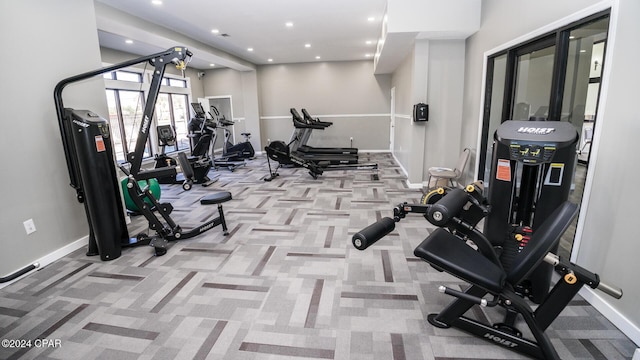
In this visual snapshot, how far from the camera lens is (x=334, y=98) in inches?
382

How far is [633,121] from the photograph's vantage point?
192cm

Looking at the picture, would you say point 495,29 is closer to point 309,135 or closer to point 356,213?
point 356,213

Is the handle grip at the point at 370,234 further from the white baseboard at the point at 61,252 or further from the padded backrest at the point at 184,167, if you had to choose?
the padded backrest at the point at 184,167

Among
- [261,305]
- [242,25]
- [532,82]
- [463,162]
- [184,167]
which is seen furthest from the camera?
[242,25]

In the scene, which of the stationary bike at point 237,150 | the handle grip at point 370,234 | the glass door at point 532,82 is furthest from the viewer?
the stationary bike at point 237,150

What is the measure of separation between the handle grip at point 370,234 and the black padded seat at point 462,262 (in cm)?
48

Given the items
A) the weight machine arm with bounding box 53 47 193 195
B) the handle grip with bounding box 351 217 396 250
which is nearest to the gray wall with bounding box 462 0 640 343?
the handle grip with bounding box 351 217 396 250

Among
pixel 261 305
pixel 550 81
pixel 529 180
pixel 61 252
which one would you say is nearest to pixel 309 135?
pixel 550 81

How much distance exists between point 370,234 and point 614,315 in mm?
1978

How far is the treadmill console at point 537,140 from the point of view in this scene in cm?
195

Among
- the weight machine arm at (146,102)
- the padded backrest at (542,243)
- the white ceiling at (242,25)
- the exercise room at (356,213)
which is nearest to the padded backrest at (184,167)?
the exercise room at (356,213)

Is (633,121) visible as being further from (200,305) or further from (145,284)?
(145,284)

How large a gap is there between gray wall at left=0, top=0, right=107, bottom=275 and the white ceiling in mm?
1055

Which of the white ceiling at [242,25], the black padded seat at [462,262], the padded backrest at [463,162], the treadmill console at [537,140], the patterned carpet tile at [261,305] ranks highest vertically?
the white ceiling at [242,25]
